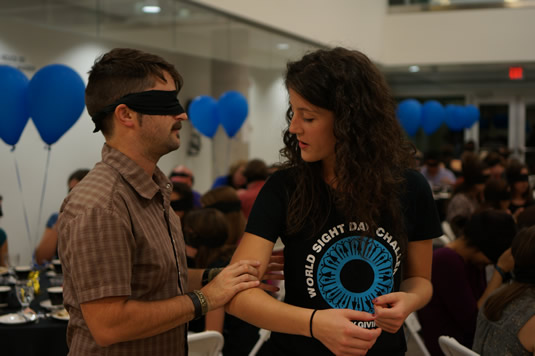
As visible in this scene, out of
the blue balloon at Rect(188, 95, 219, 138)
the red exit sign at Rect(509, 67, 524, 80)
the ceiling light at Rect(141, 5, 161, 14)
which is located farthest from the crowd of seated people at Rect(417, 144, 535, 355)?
the red exit sign at Rect(509, 67, 524, 80)

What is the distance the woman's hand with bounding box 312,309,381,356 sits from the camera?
1373 millimetres

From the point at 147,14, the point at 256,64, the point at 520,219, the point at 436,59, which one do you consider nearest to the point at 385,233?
the point at 520,219

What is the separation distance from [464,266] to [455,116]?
10.1 m

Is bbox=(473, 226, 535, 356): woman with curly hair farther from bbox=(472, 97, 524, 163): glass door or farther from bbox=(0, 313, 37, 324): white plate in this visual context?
bbox=(472, 97, 524, 163): glass door

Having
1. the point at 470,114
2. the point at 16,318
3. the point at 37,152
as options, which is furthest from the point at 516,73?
the point at 16,318

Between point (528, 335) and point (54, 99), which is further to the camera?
point (54, 99)

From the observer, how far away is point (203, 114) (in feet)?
22.1

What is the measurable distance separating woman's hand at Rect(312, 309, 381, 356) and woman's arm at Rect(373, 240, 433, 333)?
0.05 metres

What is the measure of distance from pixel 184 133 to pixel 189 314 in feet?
18.0

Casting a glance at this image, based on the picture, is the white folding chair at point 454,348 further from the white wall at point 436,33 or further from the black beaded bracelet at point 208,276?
the white wall at point 436,33

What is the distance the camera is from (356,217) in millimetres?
1561

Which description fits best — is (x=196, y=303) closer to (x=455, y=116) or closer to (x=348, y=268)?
(x=348, y=268)

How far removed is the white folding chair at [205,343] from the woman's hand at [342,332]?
4.97 ft

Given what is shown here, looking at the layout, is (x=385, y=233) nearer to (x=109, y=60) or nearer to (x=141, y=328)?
(x=141, y=328)
